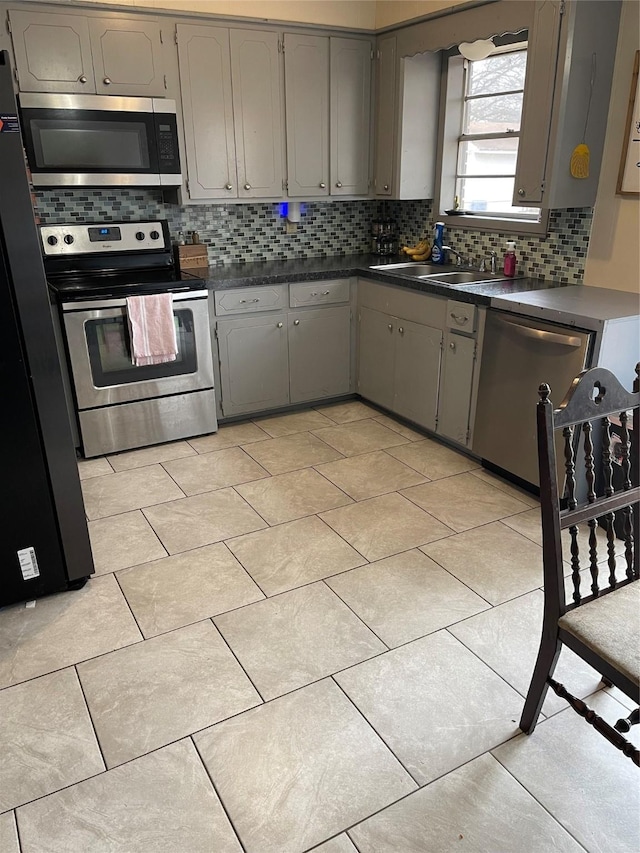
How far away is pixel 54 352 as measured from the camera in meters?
2.15

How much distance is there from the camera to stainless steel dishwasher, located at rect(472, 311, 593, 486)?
2.74 metres

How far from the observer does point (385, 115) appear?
159 inches

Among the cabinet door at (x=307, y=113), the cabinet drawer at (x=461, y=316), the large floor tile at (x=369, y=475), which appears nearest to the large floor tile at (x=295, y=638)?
the large floor tile at (x=369, y=475)

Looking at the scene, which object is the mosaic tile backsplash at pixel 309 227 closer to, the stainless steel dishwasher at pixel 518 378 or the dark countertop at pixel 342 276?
the dark countertop at pixel 342 276

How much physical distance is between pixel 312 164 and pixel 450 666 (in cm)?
315

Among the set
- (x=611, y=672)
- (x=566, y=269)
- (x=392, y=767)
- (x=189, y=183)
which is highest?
(x=189, y=183)

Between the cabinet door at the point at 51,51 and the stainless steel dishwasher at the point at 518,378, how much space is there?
95.6 inches

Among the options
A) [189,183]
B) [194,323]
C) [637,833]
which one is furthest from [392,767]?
[189,183]

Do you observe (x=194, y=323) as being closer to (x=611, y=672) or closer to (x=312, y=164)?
(x=312, y=164)

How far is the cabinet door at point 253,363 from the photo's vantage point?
12.5 feet

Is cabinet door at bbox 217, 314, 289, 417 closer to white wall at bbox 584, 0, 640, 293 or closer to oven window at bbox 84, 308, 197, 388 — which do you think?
oven window at bbox 84, 308, 197, 388

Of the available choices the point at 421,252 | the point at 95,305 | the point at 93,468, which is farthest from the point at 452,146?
the point at 93,468

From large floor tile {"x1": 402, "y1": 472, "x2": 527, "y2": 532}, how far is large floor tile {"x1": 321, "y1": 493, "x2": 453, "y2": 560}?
0.22ft

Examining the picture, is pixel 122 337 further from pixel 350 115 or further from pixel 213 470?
pixel 350 115
